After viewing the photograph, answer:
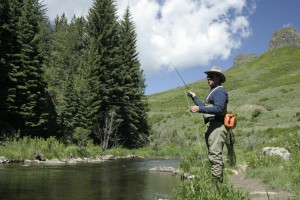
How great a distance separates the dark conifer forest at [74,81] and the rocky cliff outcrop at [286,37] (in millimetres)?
87237

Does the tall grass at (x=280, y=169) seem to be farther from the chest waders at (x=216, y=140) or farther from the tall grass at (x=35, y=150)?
the tall grass at (x=35, y=150)

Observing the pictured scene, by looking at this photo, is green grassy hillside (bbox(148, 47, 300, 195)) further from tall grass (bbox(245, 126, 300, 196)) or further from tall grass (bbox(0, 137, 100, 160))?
tall grass (bbox(0, 137, 100, 160))

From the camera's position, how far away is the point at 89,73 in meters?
35.2

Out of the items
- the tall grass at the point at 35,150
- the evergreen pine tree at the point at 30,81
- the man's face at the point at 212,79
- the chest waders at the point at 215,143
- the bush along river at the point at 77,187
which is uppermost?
the evergreen pine tree at the point at 30,81

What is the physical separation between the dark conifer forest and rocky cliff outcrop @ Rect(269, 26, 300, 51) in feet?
286

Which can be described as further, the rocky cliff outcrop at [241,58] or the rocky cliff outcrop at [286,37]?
the rocky cliff outcrop at [241,58]

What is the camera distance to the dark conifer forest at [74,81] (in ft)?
89.0

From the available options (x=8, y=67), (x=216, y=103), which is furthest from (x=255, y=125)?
(x=216, y=103)

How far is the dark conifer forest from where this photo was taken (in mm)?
27125

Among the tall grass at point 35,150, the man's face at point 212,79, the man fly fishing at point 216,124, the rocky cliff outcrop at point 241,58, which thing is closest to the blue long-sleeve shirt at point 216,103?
the man fly fishing at point 216,124

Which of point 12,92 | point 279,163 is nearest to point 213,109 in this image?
point 279,163

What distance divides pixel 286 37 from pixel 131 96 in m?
93.9

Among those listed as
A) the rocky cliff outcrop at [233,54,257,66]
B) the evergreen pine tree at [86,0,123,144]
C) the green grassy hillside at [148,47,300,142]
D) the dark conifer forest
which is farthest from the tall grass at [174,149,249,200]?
the rocky cliff outcrop at [233,54,257,66]

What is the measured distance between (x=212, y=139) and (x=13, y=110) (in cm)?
2217
